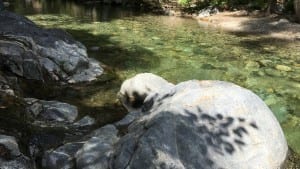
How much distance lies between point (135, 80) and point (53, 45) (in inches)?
140

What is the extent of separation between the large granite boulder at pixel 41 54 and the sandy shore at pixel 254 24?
33.2 feet

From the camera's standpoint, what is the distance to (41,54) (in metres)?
11.2

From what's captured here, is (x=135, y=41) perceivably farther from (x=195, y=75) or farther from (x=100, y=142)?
(x=100, y=142)

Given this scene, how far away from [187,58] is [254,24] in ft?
27.2

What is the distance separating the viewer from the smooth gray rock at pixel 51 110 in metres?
8.12

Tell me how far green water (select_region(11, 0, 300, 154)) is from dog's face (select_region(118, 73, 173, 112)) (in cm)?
32

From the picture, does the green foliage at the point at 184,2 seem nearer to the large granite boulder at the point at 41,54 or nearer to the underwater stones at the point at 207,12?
the underwater stones at the point at 207,12

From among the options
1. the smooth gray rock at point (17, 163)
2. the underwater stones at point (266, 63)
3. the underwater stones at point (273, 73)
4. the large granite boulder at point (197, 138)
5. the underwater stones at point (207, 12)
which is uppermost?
the underwater stones at point (207, 12)

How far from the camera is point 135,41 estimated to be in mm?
16953

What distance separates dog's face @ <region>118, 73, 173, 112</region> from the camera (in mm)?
8938

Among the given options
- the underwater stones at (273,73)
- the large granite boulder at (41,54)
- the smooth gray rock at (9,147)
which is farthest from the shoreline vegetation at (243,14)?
the smooth gray rock at (9,147)

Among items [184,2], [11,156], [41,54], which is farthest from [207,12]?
[11,156]

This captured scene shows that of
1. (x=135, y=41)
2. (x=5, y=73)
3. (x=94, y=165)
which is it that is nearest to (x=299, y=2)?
(x=135, y=41)

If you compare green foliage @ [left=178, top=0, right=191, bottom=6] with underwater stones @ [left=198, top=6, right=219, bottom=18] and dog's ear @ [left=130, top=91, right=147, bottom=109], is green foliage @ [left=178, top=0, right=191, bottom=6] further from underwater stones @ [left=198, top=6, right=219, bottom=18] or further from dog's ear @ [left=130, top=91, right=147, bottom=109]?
dog's ear @ [left=130, top=91, right=147, bottom=109]
